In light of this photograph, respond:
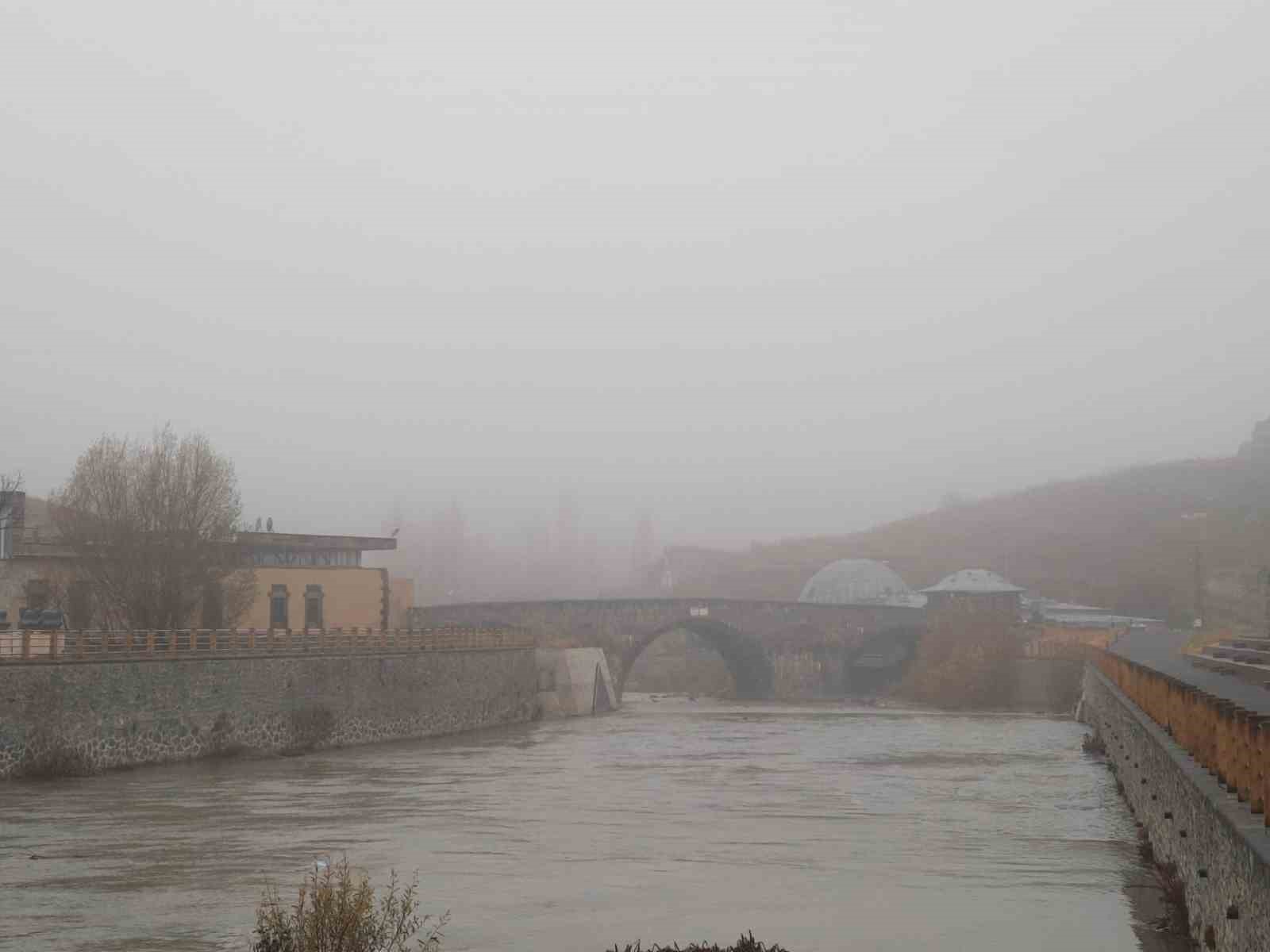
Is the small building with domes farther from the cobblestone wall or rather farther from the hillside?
the cobblestone wall

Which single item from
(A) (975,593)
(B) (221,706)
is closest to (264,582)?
(B) (221,706)

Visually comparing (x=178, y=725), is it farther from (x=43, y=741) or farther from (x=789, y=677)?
(x=789, y=677)

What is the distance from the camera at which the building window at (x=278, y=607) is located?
201 feet

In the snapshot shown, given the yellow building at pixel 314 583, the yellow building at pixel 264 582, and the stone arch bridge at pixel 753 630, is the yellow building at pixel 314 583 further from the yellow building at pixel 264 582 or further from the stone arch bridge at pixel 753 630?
the stone arch bridge at pixel 753 630

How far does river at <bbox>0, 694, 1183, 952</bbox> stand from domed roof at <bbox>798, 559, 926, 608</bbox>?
96535mm

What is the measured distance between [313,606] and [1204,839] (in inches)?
2095

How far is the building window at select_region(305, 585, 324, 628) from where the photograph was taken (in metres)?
Result: 62.7

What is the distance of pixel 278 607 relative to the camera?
61.5m

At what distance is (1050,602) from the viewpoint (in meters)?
131

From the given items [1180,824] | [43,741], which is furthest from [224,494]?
[1180,824]

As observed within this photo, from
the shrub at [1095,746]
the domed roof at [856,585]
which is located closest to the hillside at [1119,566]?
the domed roof at [856,585]

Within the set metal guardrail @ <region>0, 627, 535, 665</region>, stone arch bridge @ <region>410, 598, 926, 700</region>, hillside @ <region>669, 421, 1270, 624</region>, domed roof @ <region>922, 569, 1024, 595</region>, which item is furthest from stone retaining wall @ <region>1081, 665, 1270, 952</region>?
hillside @ <region>669, 421, 1270, 624</region>

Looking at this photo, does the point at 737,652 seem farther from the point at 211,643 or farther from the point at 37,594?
the point at 211,643

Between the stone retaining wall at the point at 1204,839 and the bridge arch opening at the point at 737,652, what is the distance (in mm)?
65092
